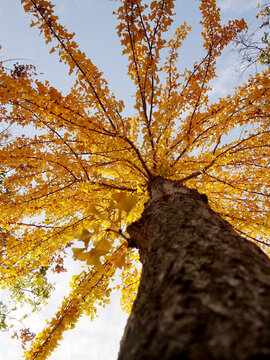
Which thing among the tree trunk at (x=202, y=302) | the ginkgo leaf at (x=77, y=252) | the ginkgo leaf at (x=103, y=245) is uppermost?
the ginkgo leaf at (x=103, y=245)

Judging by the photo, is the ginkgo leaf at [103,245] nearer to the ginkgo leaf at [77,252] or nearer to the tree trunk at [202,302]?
the ginkgo leaf at [77,252]

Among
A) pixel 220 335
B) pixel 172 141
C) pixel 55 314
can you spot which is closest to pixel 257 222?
pixel 172 141

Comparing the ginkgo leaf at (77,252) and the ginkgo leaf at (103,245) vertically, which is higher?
the ginkgo leaf at (103,245)

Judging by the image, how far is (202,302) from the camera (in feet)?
1.67

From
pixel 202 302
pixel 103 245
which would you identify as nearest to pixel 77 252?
pixel 103 245

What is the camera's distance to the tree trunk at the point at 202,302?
383 mm

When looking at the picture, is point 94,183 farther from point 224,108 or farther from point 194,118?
point 224,108

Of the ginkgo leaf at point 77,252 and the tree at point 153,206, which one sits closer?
the tree at point 153,206

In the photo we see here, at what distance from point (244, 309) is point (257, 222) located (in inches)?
103

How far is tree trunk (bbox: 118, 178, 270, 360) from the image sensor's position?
1.26 ft

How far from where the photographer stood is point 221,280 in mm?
562

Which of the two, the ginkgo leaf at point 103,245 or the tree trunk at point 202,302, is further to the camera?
the ginkgo leaf at point 103,245

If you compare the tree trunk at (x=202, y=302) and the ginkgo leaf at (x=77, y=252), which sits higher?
the ginkgo leaf at (x=77, y=252)

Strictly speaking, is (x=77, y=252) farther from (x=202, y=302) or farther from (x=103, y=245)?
(x=202, y=302)
